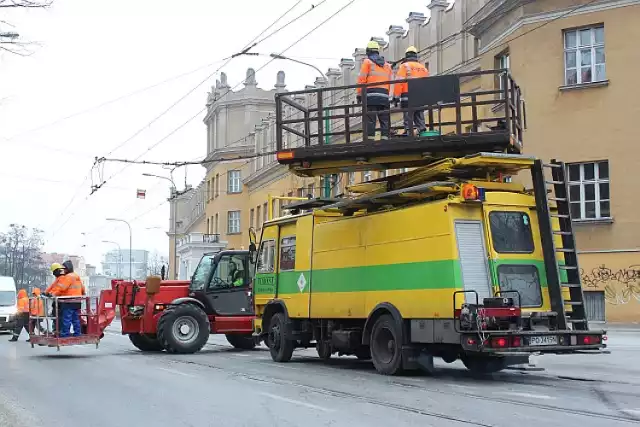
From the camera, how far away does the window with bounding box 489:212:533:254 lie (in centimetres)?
1216

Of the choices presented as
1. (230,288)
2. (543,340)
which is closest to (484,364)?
(543,340)

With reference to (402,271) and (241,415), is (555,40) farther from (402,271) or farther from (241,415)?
(241,415)

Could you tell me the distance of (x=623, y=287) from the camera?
25.0 metres

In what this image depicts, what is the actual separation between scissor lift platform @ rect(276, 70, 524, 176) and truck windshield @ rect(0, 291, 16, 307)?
19.9 metres

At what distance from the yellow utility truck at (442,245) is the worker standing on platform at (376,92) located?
0.53 feet

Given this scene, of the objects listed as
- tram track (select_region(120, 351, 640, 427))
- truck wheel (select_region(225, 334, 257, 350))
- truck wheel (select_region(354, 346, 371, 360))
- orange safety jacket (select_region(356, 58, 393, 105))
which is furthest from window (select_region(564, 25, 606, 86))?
tram track (select_region(120, 351, 640, 427))

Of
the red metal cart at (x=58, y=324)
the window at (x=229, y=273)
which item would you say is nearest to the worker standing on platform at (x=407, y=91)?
the window at (x=229, y=273)

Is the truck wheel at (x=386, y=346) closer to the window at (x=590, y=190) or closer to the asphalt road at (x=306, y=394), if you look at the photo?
the asphalt road at (x=306, y=394)

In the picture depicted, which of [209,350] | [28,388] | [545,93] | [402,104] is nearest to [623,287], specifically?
[545,93]

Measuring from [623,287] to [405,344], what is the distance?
14.4m

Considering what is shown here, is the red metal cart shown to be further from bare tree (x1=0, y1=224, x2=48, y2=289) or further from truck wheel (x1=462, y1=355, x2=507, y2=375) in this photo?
bare tree (x1=0, y1=224, x2=48, y2=289)

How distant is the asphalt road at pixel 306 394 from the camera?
8.97 m

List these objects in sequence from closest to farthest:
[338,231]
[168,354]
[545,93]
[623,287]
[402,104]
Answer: [402,104] < [338,231] < [168,354] < [623,287] < [545,93]

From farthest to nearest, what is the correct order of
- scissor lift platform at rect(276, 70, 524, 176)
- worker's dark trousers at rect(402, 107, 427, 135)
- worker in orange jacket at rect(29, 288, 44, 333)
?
1. worker in orange jacket at rect(29, 288, 44, 333)
2. worker's dark trousers at rect(402, 107, 427, 135)
3. scissor lift platform at rect(276, 70, 524, 176)
